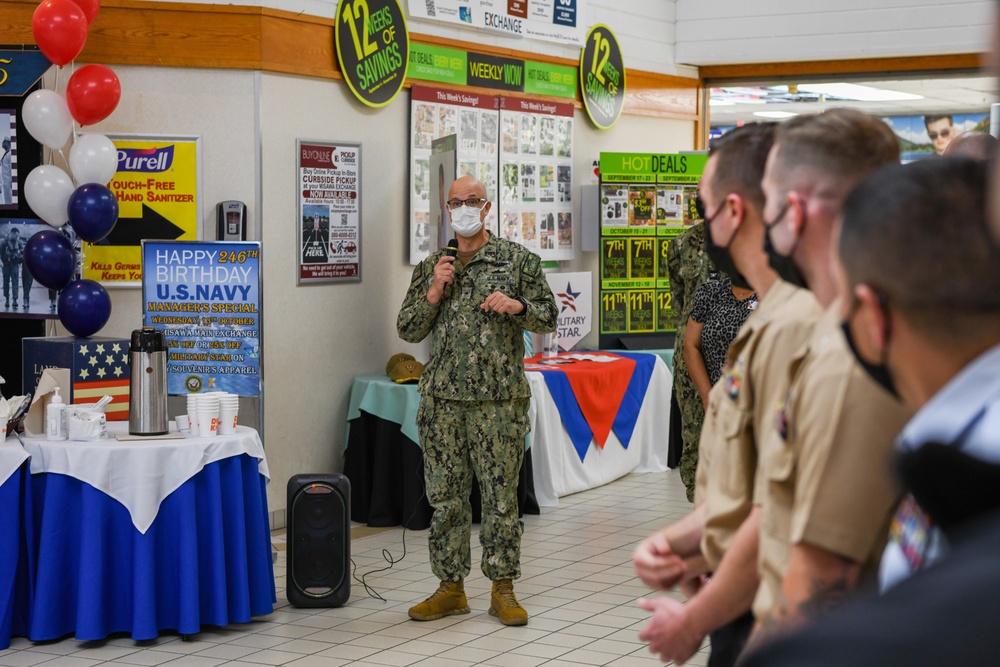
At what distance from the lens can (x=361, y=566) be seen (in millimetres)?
5953

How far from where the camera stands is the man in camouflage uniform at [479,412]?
5.06 m

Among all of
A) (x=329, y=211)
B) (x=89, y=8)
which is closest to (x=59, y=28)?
(x=89, y=8)

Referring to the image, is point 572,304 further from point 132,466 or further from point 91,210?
point 132,466

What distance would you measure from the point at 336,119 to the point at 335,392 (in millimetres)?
1589

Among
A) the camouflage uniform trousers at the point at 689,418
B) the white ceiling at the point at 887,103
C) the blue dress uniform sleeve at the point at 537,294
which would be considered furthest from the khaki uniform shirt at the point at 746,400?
the white ceiling at the point at 887,103

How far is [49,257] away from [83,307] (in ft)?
1.04

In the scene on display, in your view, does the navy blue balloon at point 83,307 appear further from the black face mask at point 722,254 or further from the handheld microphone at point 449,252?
the black face mask at point 722,254

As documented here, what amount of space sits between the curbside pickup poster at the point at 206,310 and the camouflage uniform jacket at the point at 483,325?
0.81 metres

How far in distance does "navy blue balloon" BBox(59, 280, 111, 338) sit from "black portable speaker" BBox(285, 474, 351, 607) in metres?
1.28

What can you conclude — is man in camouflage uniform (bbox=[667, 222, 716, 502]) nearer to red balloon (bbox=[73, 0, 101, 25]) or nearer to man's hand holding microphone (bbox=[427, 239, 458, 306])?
man's hand holding microphone (bbox=[427, 239, 458, 306])

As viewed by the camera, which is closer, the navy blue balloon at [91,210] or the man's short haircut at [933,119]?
the navy blue balloon at [91,210]

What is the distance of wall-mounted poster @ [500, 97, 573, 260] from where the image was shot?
8539 millimetres

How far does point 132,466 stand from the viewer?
457 centimetres

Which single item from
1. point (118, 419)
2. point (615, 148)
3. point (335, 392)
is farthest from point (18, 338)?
point (615, 148)
